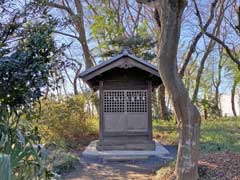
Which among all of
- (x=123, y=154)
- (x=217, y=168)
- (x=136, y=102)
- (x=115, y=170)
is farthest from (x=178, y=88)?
(x=136, y=102)

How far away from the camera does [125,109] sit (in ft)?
32.8

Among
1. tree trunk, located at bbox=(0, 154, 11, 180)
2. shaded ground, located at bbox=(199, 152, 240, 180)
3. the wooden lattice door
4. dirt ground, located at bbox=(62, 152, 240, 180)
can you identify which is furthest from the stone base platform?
tree trunk, located at bbox=(0, 154, 11, 180)

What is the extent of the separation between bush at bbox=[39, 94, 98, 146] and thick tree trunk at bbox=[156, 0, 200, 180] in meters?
6.34

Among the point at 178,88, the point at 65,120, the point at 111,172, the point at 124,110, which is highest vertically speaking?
the point at 178,88

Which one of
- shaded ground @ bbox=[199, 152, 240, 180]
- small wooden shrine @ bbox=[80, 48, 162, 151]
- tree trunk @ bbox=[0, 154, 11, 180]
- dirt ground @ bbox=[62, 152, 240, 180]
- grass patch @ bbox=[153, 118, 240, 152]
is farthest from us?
small wooden shrine @ bbox=[80, 48, 162, 151]

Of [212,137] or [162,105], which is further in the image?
[162,105]

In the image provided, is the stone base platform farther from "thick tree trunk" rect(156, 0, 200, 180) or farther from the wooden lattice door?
"thick tree trunk" rect(156, 0, 200, 180)

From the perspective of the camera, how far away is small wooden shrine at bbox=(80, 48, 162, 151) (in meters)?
9.89

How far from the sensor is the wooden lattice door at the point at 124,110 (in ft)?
32.6

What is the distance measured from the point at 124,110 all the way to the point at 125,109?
4 cm

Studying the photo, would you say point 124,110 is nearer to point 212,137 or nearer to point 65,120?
point 65,120

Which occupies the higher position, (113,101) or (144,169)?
(113,101)

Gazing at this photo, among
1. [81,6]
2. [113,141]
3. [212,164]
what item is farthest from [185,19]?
[212,164]

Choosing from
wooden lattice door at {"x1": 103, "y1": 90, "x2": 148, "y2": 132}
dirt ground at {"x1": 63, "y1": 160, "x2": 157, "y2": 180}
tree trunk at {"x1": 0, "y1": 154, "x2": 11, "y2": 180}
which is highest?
wooden lattice door at {"x1": 103, "y1": 90, "x2": 148, "y2": 132}
